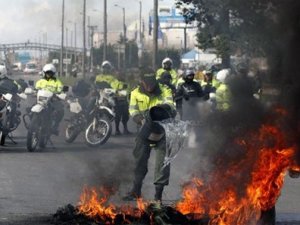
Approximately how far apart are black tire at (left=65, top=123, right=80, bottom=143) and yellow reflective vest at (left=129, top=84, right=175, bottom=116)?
22.8 ft

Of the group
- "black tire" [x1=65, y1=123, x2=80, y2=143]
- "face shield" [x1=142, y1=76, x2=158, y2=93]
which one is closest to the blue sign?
"black tire" [x1=65, y1=123, x2=80, y2=143]

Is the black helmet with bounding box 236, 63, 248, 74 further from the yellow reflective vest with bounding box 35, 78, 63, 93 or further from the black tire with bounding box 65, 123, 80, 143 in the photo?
the black tire with bounding box 65, 123, 80, 143

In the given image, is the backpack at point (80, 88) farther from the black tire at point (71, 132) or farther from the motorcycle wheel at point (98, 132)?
the motorcycle wheel at point (98, 132)

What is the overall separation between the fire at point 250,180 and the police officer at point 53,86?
28.2 feet

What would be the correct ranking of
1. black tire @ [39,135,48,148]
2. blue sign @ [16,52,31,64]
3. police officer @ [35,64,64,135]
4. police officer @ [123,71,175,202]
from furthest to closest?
blue sign @ [16,52,31,64] < police officer @ [35,64,64,135] < black tire @ [39,135,48,148] < police officer @ [123,71,175,202]

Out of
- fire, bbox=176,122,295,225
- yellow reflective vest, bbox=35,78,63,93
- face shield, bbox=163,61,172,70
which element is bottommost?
fire, bbox=176,122,295,225

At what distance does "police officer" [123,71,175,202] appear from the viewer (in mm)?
9367

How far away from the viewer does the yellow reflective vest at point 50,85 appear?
16188 mm

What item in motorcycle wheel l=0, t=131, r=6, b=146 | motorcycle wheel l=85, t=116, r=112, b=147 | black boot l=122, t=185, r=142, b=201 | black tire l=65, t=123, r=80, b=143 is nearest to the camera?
black boot l=122, t=185, r=142, b=201

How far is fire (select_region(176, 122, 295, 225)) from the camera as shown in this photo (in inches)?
295

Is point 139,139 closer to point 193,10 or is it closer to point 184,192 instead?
point 184,192

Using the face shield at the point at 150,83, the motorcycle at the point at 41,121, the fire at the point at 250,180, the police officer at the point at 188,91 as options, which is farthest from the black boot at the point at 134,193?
the police officer at the point at 188,91

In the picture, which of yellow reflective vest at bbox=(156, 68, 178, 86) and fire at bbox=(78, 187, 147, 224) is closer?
fire at bbox=(78, 187, 147, 224)

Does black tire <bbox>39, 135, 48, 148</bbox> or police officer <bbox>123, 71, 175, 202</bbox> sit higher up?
police officer <bbox>123, 71, 175, 202</bbox>
